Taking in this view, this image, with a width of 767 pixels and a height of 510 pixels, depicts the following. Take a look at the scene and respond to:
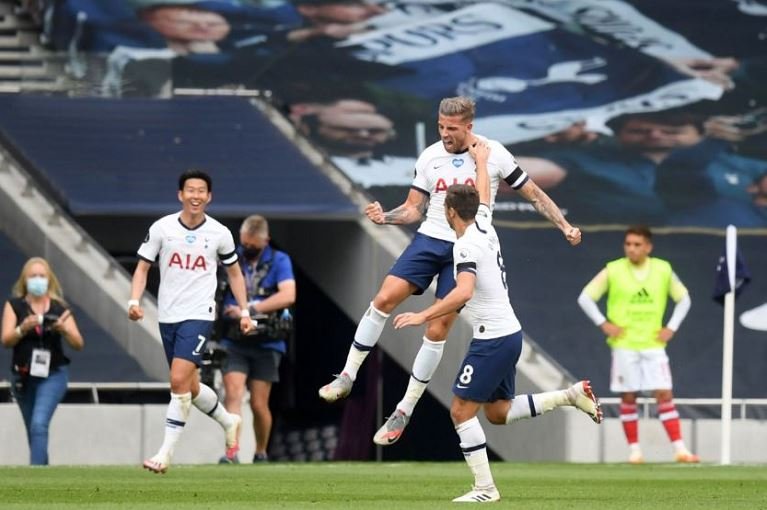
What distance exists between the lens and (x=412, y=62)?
31266 millimetres

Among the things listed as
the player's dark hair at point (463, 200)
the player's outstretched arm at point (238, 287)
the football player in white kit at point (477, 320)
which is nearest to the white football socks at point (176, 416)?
the player's outstretched arm at point (238, 287)

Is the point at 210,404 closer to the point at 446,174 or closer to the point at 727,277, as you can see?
the point at 446,174

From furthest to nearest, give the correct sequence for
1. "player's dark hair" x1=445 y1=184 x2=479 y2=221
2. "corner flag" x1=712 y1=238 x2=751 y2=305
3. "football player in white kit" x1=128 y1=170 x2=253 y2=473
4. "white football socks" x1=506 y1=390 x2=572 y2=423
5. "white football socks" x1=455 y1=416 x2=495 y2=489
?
"corner flag" x1=712 y1=238 x2=751 y2=305 → "football player in white kit" x1=128 y1=170 x2=253 y2=473 → "white football socks" x1=506 y1=390 x2=572 y2=423 → "white football socks" x1=455 y1=416 x2=495 y2=489 → "player's dark hair" x1=445 y1=184 x2=479 y2=221

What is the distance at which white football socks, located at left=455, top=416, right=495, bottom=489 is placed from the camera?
12.5 metres

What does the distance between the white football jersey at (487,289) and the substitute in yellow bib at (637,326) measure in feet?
24.6

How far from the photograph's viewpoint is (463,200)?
12.4m

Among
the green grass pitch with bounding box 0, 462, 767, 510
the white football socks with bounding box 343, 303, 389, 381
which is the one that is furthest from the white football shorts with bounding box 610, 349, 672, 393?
the white football socks with bounding box 343, 303, 389, 381

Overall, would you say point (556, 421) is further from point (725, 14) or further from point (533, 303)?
point (725, 14)

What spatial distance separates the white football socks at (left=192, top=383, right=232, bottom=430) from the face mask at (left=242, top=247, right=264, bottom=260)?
2269mm

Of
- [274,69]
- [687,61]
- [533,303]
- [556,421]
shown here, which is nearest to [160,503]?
[556,421]

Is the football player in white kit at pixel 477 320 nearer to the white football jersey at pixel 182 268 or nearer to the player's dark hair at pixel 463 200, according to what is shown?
the player's dark hair at pixel 463 200

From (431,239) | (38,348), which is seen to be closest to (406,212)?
(431,239)

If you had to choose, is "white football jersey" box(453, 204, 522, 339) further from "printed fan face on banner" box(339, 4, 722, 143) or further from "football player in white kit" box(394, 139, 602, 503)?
"printed fan face on banner" box(339, 4, 722, 143)

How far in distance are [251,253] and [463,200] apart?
7.01 metres
